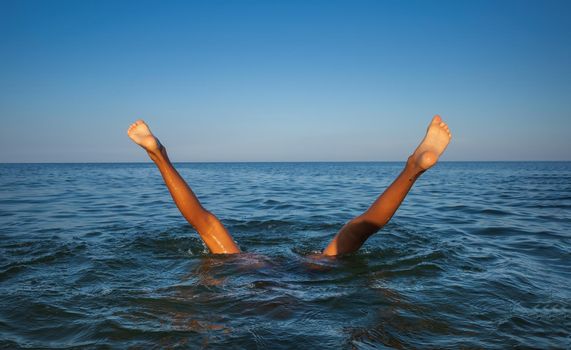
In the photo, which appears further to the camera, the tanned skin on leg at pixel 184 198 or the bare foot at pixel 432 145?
the tanned skin on leg at pixel 184 198

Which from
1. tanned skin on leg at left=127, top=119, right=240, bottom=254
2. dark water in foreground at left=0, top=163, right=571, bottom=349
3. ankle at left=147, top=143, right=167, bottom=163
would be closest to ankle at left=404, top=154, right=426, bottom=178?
dark water in foreground at left=0, top=163, right=571, bottom=349

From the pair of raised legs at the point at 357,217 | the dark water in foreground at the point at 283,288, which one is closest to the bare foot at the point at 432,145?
the pair of raised legs at the point at 357,217

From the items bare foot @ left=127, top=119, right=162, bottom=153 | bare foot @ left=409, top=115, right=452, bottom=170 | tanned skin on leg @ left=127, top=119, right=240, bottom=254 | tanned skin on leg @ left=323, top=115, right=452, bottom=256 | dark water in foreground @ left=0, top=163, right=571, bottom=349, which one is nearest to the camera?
dark water in foreground @ left=0, top=163, right=571, bottom=349

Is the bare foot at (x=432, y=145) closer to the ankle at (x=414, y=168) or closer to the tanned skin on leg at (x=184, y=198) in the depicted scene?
the ankle at (x=414, y=168)

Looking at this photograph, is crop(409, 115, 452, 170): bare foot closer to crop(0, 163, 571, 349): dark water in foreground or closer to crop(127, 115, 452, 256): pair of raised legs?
crop(127, 115, 452, 256): pair of raised legs

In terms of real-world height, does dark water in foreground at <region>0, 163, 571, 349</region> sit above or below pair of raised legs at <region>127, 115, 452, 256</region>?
below

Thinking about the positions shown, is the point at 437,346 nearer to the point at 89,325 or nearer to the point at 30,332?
the point at 89,325

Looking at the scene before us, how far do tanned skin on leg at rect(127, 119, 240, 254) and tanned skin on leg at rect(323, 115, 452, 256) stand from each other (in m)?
1.26

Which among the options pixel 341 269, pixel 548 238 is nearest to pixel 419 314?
pixel 341 269

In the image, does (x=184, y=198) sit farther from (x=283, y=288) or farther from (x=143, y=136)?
(x=283, y=288)

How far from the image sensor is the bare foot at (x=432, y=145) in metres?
3.66

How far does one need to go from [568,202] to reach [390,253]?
8.81 metres

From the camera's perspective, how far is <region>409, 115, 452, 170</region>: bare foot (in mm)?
3664

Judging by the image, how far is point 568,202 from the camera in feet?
36.2
